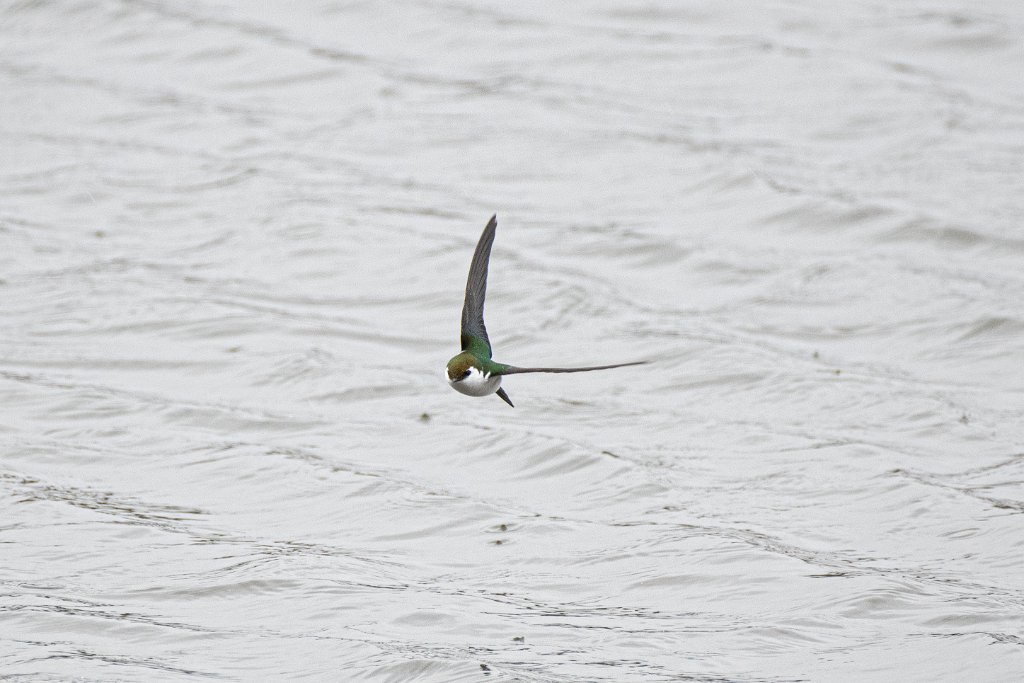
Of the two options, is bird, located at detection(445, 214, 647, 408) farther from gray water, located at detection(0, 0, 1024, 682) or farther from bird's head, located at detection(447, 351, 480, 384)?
gray water, located at detection(0, 0, 1024, 682)

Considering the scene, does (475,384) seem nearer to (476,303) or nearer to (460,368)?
(460,368)

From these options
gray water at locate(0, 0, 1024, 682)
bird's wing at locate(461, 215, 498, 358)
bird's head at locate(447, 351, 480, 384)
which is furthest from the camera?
Result: gray water at locate(0, 0, 1024, 682)

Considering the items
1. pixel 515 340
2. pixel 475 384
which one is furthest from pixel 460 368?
pixel 515 340

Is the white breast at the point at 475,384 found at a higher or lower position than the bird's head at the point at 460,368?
lower

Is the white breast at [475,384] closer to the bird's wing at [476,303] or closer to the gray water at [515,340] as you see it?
the bird's wing at [476,303]

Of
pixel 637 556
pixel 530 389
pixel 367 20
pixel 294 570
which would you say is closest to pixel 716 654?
pixel 637 556

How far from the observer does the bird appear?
413 cm

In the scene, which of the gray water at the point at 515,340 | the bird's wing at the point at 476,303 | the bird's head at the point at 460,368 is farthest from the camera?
the gray water at the point at 515,340

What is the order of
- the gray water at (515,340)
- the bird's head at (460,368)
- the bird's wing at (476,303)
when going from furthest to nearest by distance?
the gray water at (515,340), the bird's wing at (476,303), the bird's head at (460,368)

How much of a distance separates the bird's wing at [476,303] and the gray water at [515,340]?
0.85 meters

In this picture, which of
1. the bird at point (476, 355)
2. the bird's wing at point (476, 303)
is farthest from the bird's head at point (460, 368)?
the bird's wing at point (476, 303)

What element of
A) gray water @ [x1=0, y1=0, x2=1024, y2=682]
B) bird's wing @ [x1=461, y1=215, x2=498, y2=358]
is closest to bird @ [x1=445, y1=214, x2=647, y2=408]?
bird's wing @ [x1=461, y1=215, x2=498, y2=358]

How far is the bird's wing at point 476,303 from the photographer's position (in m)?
4.44

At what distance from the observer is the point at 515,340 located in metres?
7.38
